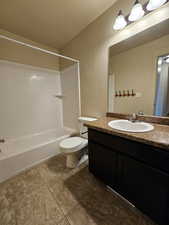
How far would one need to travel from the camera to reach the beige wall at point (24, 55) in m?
1.98

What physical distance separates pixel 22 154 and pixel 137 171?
1592mm

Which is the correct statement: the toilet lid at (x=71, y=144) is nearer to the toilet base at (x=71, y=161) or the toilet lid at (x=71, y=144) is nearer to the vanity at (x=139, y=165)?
the toilet base at (x=71, y=161)

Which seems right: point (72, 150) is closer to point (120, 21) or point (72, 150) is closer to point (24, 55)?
point (120, 21)

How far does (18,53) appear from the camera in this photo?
2.15m

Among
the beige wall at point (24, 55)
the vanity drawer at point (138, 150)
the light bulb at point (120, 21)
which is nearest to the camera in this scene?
the vanity drawer at point (138, 150)

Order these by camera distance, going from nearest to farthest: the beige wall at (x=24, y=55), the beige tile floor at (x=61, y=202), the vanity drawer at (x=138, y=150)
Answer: the vanity drawer at (x=138, y=150)
the beige tile floor at (x=61, y=202)
the beige wall at (x=24, y=55)

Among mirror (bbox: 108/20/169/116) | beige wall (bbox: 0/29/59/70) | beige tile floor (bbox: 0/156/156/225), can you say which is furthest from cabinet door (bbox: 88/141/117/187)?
beige wall (bbox: 0/29/59/70)

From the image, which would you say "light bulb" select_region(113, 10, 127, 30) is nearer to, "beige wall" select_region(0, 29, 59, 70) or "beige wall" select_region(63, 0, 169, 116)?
"beige wall" select_region(63, 0, 169, 116)

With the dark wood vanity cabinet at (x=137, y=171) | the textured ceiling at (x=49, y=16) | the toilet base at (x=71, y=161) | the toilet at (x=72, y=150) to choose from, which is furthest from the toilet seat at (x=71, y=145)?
the textured ceiling at (x=49, y=16)

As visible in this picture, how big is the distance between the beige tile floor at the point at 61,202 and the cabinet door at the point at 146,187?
188 mm

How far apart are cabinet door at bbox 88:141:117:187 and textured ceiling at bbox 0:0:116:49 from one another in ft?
6.55

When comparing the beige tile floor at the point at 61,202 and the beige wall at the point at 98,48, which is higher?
the beige wall at the point at 98,48

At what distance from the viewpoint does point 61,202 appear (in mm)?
1157

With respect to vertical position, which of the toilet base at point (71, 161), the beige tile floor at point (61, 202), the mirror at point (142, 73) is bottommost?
the beige tile floor at point (61, 202)
